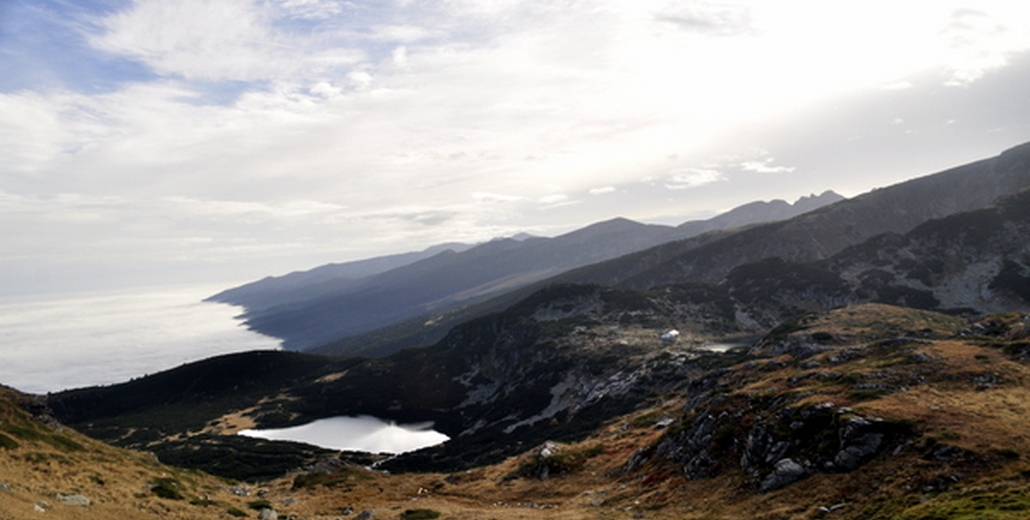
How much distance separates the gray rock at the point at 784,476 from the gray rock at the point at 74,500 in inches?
1794

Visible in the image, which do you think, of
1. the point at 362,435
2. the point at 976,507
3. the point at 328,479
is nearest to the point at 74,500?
the point at 328,479

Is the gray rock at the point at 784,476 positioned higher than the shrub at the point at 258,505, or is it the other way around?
the shrub at the point at 258,505

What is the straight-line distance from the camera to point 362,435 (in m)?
183

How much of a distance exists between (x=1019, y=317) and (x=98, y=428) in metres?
280

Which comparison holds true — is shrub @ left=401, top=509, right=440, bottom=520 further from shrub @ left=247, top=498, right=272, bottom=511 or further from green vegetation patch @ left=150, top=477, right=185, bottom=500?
green vegetation patch @ left=150, top=477, right=185, bottom=500

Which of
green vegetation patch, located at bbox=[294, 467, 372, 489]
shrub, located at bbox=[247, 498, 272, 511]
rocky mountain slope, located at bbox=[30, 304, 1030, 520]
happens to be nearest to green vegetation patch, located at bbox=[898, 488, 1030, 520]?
rocky mountain slope, located at bbox=[30, 304, 1030, 520]

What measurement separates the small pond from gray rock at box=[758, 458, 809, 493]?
13958 cm

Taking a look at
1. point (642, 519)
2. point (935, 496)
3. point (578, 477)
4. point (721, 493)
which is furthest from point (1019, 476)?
point (578, 477)

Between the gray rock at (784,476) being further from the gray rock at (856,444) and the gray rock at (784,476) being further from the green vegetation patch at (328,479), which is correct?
the green vegetation patch at (328,479)

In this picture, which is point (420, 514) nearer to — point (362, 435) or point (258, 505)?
point (258, 505)

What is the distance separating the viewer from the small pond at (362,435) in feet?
547

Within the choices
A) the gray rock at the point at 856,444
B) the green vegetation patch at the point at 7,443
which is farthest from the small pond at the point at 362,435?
the gray rock at the point at 856,444

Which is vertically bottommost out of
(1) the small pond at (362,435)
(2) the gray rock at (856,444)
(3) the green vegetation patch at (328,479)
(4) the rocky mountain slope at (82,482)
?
(1) the small pond at (362,435)

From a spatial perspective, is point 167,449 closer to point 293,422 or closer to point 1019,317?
point 293,422
